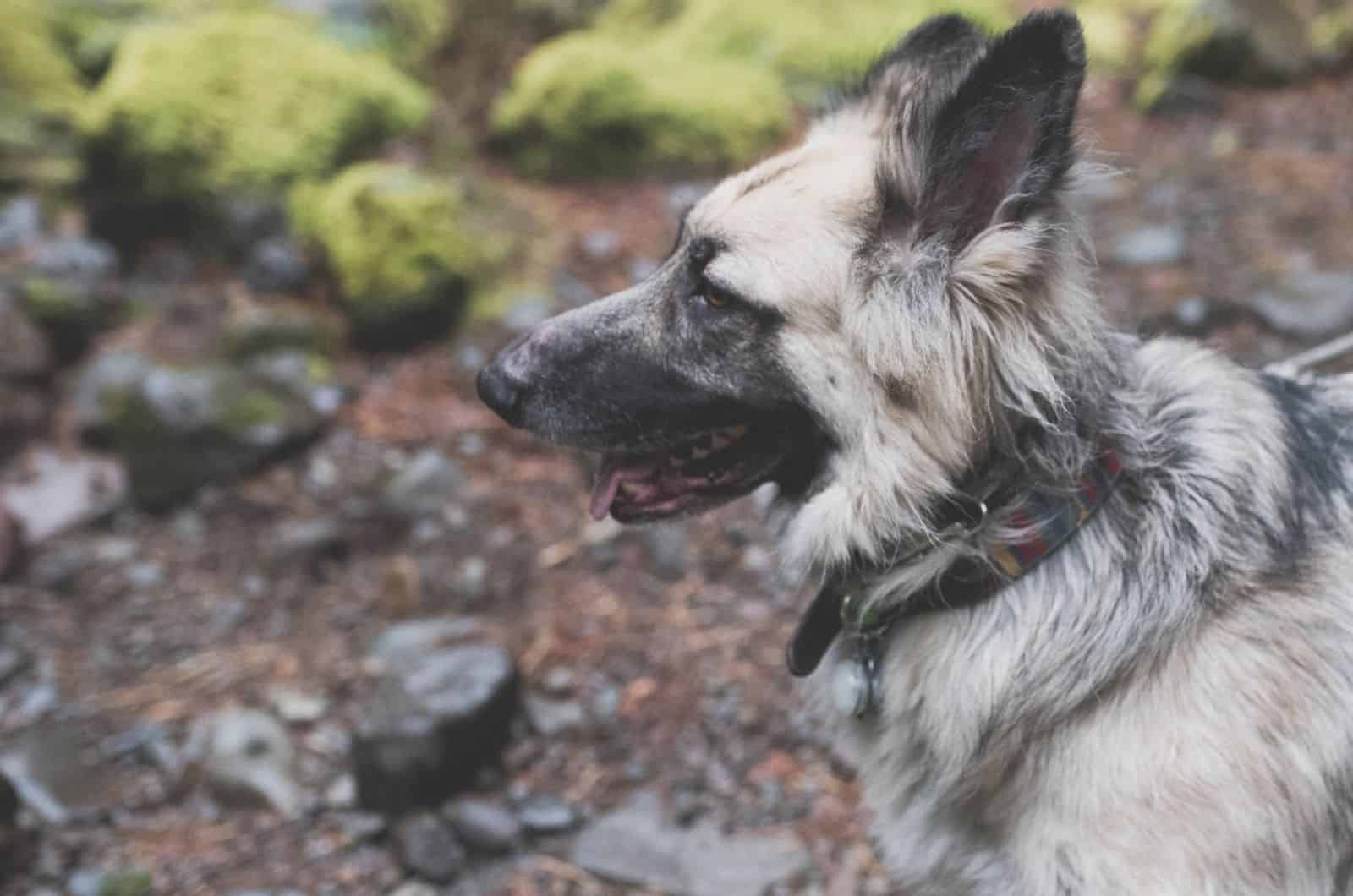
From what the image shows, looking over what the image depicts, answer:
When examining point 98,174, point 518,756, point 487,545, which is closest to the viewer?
point 518,756

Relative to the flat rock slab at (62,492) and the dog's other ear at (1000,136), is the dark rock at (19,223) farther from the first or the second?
the dog's other ear at (1000,136)

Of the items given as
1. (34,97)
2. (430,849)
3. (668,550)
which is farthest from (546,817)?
(34,97)

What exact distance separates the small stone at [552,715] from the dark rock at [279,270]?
291 cm

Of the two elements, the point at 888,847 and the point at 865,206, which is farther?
the point at 888,847

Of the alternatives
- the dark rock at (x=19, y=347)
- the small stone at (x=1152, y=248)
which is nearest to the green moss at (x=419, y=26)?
the dark rock at (x=19, y=347)

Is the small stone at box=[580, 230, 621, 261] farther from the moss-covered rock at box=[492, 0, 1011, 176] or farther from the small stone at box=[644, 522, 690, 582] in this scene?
the small stone at box=[644, 522, 690, 582]

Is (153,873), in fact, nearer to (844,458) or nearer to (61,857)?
(61,857)

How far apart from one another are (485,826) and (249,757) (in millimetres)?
856

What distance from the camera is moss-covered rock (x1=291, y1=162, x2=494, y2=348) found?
5160mm

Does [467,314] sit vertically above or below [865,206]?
below

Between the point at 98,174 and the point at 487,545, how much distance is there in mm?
3473

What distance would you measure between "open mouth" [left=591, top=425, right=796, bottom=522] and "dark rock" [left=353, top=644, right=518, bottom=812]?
1139 millimetres

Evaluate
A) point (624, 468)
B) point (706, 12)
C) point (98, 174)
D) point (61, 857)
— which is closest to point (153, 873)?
point (61, 857)

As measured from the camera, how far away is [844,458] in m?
2.14
